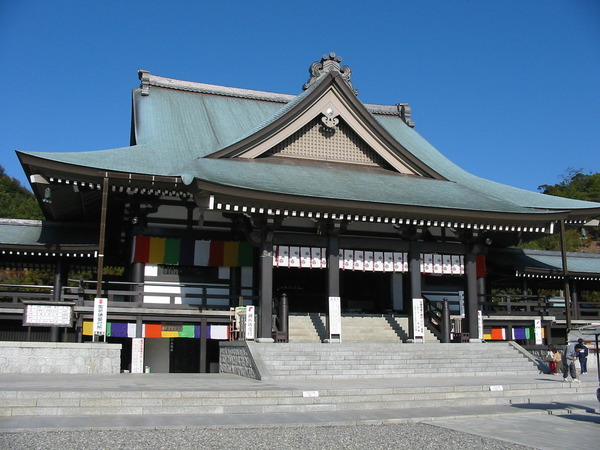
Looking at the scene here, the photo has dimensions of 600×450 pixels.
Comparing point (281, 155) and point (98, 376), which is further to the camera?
point (281, 155)

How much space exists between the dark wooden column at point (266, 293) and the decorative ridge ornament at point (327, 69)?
9.08m

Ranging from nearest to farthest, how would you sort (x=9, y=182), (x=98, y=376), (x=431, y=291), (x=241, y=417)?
1. (x=241, y=417)
2. (x=98, y=376)
3. (x=431, y=291)
4. (x=9, y=182)

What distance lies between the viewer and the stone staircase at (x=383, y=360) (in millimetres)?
16172

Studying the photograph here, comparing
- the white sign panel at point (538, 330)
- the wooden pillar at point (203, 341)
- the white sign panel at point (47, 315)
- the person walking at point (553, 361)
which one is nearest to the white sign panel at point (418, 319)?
the person walking at point (553, 361)

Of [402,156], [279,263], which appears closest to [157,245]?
[279,263]

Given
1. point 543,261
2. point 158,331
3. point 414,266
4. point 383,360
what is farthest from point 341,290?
point 543,261

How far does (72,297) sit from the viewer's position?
802 inches

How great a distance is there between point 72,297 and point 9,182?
56782 mm

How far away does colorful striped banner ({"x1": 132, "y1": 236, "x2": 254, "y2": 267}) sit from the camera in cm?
2111

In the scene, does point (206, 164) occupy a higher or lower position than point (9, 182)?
lower

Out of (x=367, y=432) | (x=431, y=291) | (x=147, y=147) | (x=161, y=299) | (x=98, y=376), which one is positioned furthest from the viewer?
(x=431, y=291)

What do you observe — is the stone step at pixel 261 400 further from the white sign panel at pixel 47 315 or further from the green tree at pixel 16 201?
the green tree at pixel 16 201

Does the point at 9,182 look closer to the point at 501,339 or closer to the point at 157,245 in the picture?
the point at 157,245

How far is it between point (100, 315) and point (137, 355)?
283 centimetres
